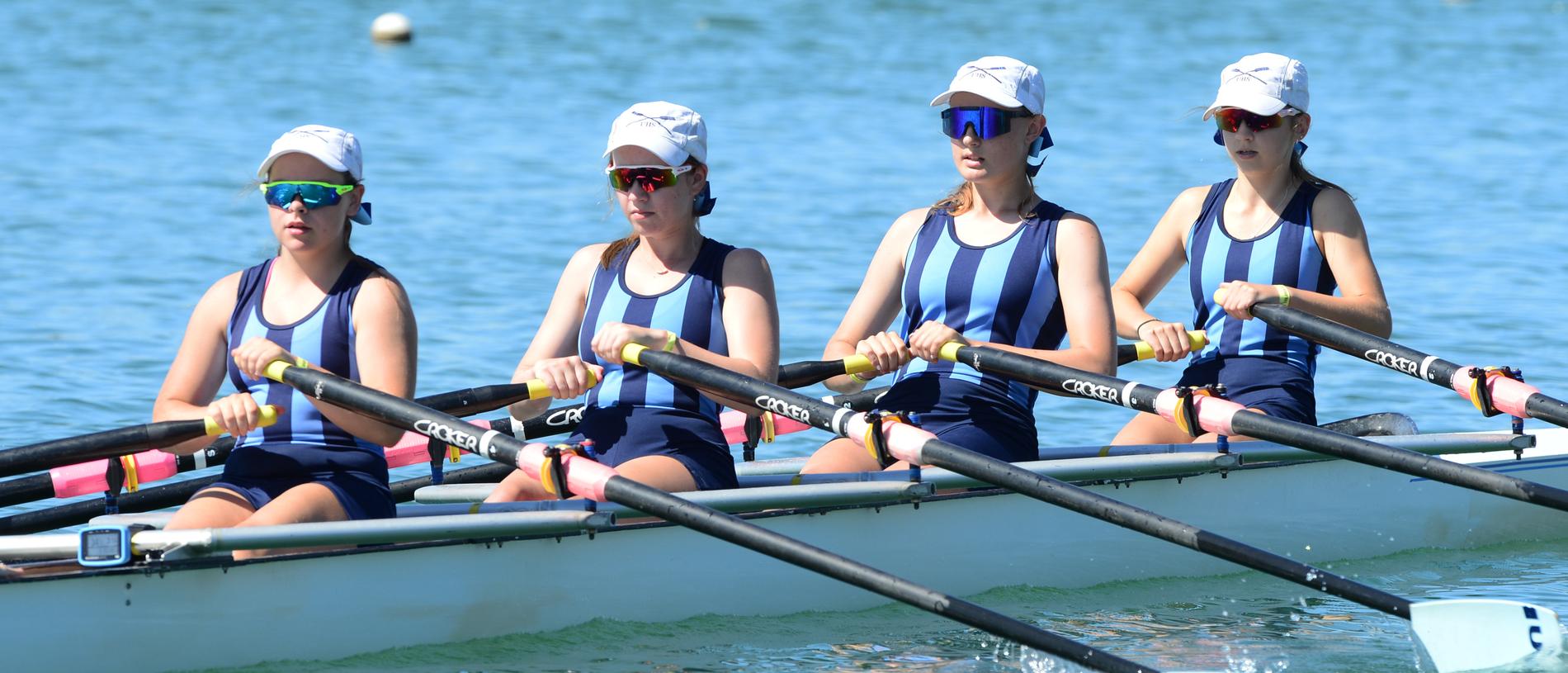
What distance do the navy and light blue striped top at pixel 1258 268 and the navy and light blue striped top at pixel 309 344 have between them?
295 cm

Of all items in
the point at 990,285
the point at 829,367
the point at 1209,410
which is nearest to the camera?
the point at 1209,410

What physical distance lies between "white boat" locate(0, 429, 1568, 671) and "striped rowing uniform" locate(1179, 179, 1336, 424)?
23cm

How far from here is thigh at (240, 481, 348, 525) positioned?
4965 millimetres

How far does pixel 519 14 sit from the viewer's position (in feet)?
99.2

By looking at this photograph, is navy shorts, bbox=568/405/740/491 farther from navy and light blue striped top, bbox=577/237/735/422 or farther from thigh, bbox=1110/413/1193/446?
thigh, bbox=1110/413/1193/446

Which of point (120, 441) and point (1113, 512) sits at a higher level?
point (120, 441)

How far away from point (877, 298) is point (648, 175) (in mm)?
1163

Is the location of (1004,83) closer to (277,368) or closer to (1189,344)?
(1189,344)

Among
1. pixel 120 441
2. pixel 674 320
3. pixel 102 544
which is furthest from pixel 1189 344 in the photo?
pixel 102 544

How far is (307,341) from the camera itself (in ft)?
17.0

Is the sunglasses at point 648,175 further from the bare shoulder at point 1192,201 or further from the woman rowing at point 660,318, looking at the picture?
the bare shoulder at point 1192,201

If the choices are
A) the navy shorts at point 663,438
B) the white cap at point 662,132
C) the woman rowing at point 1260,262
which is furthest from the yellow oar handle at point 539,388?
the woman rowing at point 1260,262

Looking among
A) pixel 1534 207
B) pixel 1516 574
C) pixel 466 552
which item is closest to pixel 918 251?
pixel 466 552

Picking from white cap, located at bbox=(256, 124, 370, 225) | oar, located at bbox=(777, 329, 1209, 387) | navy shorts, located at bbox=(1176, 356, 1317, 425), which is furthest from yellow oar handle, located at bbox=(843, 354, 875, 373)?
white cap, located at bbox=(256, 124, 370, 225)
